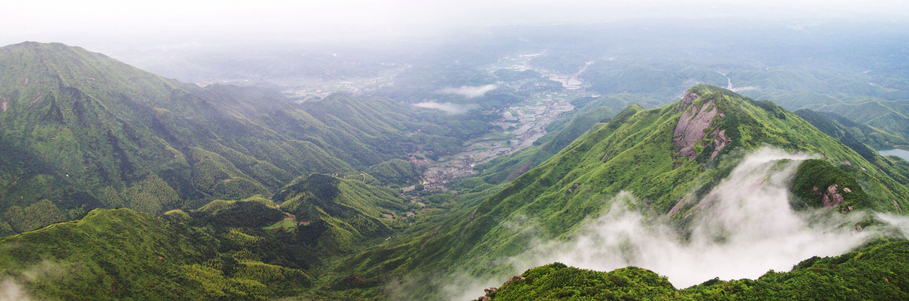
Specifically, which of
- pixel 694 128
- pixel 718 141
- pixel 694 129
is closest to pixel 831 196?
pixel 718 141

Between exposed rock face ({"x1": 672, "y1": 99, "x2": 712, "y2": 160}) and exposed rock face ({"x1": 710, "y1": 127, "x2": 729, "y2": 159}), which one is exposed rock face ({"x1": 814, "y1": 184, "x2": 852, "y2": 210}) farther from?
exposed rock face ({"x1": 672, "y1": 99, "x2": 712, "y2": 160})

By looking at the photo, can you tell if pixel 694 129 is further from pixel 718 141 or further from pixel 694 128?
pixel 718 141

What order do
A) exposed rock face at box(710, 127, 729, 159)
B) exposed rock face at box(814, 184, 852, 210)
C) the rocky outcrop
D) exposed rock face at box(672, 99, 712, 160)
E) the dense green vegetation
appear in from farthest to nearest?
exposed rock face at box(672, 99, 712, 160)
the rocky outcrop
exposed rock face at box(710, 127, 729, 159)
exposed rock face at box(814, 184, 852, 210)
the dense green vegetation

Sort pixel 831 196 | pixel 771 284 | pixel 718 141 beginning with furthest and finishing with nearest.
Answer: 1. pixel 718 141
2. pixel 831 196
3. pixel 771 284

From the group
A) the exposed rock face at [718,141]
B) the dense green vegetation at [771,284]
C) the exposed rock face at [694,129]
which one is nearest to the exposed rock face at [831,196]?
the dense green vegetation at [771,284]

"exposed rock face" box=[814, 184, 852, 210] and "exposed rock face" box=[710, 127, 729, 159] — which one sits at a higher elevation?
"exposed rock face" box=[814, 184, 852, 210]

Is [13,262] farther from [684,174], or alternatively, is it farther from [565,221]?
[684,174]

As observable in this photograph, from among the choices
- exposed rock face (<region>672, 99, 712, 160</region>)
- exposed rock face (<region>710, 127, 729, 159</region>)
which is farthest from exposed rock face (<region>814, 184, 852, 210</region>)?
exposed rock face (<region>672, 99, 712, 160</region>)
